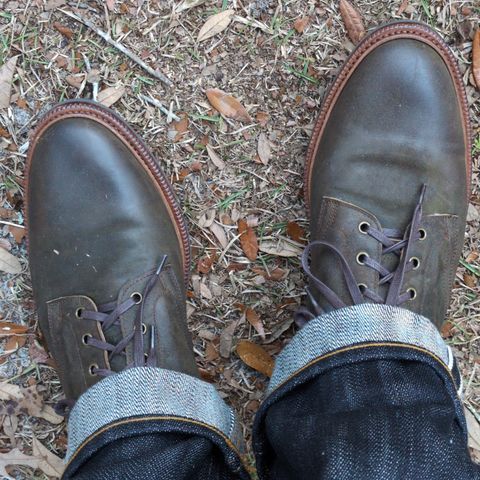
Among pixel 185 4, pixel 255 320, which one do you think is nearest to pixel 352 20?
pixel 185 4

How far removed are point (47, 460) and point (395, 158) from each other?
52.1 inches

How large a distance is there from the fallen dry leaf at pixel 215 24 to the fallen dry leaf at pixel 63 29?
14.1 inches

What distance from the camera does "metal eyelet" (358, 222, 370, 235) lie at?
5.41 feet

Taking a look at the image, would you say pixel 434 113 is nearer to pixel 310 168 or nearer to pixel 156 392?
pixel 310 168

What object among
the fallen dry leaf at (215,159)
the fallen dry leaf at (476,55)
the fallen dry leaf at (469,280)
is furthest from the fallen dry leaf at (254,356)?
the fallen dry leaf at (476,55)

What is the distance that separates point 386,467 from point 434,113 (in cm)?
95

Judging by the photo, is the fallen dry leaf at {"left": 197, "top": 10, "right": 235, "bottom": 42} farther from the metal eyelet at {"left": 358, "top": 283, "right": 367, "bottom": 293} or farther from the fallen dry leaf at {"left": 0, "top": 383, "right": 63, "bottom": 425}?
the fallen dry leaf at {"left": 0, "top": 383, "right": 63, "bottom": 425}

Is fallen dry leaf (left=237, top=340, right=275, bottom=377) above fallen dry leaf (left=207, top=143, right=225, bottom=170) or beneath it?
beneath

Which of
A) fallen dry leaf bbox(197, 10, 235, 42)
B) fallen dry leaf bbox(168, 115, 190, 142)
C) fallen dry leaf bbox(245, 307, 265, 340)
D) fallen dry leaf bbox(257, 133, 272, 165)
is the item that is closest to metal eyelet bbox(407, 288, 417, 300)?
fallen dry leaf bbox(245, 307, 265, 340)

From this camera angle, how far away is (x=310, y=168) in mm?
1735

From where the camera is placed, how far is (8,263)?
1798 mm

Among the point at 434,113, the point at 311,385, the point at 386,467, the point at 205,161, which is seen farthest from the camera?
the point at 205,161

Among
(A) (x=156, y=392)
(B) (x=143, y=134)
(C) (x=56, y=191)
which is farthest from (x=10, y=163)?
(A) (x=156, y=392)

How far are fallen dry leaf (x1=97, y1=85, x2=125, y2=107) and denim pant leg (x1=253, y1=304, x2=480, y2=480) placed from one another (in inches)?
32.9
